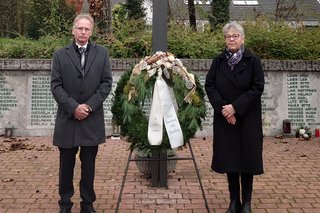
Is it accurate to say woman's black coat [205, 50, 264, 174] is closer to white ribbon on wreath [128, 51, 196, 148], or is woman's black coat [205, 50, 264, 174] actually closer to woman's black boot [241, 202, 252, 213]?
woman's black boot [241, 202, 252, 213]

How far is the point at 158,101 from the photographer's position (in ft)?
16.8

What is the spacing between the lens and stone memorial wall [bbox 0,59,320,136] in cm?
947

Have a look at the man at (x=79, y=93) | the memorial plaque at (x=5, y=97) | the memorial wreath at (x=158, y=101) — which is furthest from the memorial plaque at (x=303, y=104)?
the man at (x=79, y=93)

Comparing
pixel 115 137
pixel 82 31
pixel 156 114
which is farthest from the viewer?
pixel 115 137

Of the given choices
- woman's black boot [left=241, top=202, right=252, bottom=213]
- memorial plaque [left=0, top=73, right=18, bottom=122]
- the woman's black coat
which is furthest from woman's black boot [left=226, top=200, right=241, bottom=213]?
memorial plaque [left=0, top=73, right=18, bottom=122]

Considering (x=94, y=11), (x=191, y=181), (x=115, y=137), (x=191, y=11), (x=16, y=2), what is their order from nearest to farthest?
(x=191, y=181) → (x=115, y=137) → (x=94, y=11) → (x=191, y=11) → (x=16, y=2)

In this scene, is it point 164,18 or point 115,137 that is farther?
point 115,137

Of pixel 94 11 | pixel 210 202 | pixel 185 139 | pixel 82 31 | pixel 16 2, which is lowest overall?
pixel 210 202

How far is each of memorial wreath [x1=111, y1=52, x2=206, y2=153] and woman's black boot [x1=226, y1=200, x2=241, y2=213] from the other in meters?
0.85

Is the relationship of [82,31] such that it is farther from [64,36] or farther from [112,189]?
[64,36]

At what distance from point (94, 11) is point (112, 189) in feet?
29.3

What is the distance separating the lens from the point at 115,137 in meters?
9.41

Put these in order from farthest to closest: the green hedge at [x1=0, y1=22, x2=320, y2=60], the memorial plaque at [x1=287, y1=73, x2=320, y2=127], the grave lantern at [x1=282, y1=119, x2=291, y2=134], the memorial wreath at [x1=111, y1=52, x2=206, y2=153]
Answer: the green hedge at [x1=0, y1=22, x2=320, y2=60]
the memorial plaque at [x1=287, y1=73, x2=320, y2=127]
the grave lantern at [x1=282, y1=119, x2=291, y2=134]
the memorial wreath at [x1=111, y1=52, x2=206, y2=153]

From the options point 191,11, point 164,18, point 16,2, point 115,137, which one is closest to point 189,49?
point 115,137
